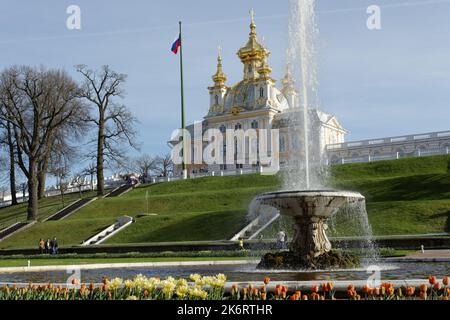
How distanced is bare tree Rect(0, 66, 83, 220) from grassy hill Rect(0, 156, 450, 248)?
19.3ft

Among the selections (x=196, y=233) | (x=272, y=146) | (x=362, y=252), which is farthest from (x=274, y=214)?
(x=272, y=146)

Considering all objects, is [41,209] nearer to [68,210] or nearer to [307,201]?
Answer: [68,210]

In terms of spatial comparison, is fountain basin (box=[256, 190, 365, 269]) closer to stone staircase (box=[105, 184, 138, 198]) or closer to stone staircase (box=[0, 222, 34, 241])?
stone staircase (box=[0, 222, 34, 241])

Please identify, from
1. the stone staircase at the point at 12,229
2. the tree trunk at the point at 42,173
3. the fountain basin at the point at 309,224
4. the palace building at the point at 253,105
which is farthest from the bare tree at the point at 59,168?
the fountain basin at the point at 309,224

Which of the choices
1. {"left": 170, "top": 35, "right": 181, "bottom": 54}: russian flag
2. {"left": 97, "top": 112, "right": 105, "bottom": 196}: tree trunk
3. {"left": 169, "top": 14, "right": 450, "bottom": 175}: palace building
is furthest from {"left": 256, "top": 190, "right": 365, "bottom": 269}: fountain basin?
{"left": 169, "top": 14, "right": 450, "bottom": 175}: palace building

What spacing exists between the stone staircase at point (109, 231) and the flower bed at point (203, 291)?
1177 inches

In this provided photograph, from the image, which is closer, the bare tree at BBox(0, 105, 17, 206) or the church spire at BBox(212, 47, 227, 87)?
the bare tree at BBox(0, 105, 17, 206)

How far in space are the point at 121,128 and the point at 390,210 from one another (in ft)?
104

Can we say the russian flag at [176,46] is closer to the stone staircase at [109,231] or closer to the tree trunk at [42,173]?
the tree trunk at [42,173]

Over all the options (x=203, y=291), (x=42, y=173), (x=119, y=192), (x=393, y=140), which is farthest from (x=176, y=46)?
(x=203, y=291)

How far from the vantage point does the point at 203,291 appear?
676 cm

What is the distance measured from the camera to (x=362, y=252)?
76.8 feet

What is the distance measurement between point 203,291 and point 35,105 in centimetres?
4761

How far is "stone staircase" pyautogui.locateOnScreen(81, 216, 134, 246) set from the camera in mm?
38094
